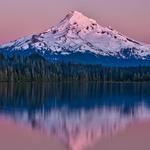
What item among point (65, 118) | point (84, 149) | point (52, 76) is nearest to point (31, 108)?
point (65, 118)

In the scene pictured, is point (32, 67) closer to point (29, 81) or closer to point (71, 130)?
point (29, 81)

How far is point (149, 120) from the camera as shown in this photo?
46.8m

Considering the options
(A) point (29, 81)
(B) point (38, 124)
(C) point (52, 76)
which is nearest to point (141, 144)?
(B) point (38, 124)

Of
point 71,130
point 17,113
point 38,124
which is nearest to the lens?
point 71,130

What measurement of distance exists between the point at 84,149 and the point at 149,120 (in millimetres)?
17863

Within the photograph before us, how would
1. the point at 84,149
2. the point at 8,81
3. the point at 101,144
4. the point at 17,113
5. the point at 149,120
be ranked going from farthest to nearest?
the point at 8,81 → the point at 17,113 → the point at 149,120 → the point at 101,144 → the point at 84,149

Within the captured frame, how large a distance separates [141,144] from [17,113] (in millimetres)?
21310

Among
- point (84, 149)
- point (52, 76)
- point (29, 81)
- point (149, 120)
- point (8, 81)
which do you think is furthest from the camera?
point (52, 76)

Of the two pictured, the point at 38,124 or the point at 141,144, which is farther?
the point at 38,124

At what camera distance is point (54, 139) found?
33656mm

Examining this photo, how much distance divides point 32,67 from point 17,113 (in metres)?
129

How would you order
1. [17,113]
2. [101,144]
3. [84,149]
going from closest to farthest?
[84,149]
[101,144]
[17,113]

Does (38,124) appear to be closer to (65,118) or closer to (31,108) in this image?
(65,118)

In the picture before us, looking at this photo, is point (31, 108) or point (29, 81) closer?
point (31, 108)
